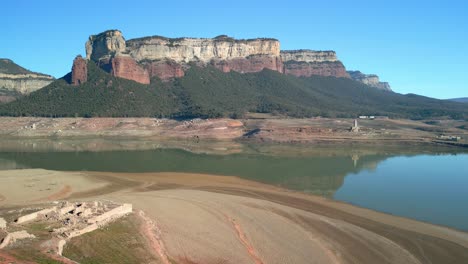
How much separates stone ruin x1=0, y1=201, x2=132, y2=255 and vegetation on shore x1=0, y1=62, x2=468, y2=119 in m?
102

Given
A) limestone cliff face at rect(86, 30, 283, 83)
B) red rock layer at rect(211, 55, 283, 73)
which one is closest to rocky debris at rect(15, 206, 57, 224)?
limestone cliff face at rect(86, 30, 283, 83)

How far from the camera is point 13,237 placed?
72.0ft

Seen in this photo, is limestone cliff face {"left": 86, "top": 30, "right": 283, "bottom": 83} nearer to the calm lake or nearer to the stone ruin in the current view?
the calm lake

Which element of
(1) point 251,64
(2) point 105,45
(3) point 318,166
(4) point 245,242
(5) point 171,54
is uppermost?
(2) point 105,45

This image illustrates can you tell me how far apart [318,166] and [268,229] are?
1602 inches

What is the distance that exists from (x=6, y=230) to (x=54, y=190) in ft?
70.0

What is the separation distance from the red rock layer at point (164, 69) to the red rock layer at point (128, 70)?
5548 mm

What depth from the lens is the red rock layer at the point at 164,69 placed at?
174m

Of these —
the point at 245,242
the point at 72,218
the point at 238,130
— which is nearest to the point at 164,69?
the point at 238,130

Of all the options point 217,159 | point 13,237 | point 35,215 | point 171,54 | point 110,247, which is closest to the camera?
point 13,237

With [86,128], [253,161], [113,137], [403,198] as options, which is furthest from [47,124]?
[403,198]

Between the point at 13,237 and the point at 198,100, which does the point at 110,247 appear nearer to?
the point at 13,237

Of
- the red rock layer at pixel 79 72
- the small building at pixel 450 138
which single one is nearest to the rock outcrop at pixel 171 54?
the red rock layer at pixel 79 72

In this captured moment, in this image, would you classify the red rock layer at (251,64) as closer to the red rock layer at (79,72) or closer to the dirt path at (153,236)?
the red rock layer at (79,72)
